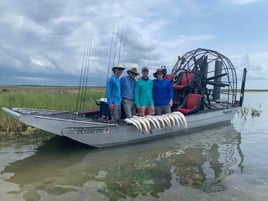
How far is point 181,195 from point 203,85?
882cm

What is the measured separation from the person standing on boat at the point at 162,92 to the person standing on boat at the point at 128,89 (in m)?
0.79

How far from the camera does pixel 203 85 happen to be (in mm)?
13352

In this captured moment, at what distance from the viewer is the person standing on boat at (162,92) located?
950cm

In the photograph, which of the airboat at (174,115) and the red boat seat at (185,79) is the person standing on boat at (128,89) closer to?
the airboat at (174,115)

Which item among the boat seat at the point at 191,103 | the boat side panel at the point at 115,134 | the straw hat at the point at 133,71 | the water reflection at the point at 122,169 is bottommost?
the water reflection at the point at 122,169

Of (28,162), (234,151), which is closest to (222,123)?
(234,151)

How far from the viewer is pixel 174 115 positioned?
981 centimetres

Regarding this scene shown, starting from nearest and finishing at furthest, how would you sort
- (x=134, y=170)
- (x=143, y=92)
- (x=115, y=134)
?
(x=134, y=170) < (x=115, y=134) < (x=143, y=92)

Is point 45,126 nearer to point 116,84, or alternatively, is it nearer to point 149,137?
point 116,84

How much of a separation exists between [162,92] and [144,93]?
2.40 ft

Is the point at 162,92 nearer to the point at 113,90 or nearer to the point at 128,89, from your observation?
the point at 128,89

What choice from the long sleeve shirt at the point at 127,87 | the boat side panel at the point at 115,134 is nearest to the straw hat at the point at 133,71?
the long sleeve shirt at the point at 127,87

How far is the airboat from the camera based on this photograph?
7766 mm

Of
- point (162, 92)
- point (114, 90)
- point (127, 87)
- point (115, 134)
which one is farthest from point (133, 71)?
point (115, 134)
